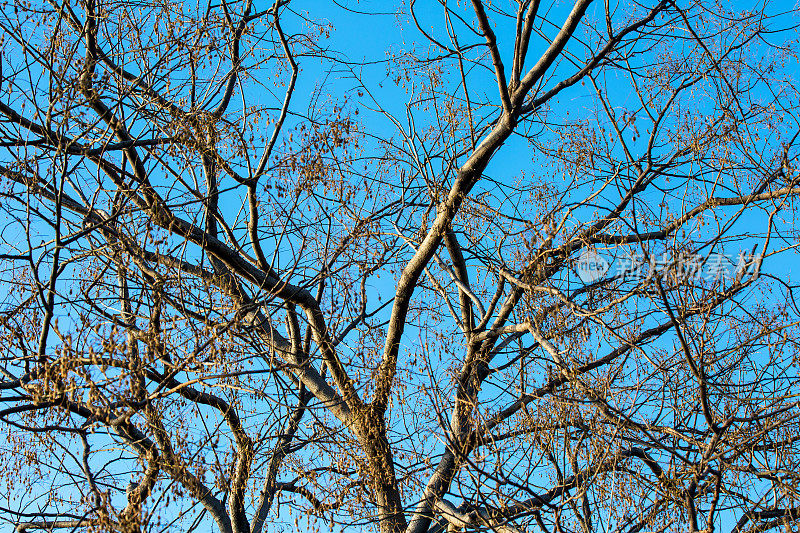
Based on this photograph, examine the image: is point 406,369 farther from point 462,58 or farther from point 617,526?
point 462,58

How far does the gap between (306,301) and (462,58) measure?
8.40 ft

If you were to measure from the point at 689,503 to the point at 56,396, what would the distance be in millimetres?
3526

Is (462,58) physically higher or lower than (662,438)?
higher

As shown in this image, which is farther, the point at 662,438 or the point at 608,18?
the point at 608,18

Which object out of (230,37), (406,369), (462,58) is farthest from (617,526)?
(230,37)

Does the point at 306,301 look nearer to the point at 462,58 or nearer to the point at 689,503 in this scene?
the point at 462,58

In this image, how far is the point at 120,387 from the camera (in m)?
3.75

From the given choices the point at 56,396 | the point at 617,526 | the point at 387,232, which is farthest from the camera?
the point at 387,232

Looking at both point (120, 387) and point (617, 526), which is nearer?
point (120, 387)

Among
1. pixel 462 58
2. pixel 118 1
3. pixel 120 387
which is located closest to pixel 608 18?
pixel 462 58

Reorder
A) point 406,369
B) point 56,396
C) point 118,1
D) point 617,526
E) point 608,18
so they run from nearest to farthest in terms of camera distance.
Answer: point 56,396 < point 617,526 < point 118,1 < point 406,369 < point 608,18

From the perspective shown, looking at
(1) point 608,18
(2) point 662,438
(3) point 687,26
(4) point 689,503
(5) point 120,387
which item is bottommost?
(4) point 689,503

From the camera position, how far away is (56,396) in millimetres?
3617

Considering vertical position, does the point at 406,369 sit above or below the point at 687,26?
below
